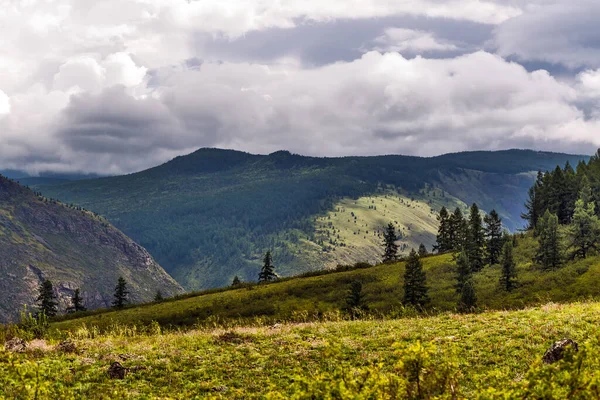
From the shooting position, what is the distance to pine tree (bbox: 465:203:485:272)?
100500 mm

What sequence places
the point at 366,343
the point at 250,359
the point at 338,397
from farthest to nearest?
the point at 366,343, the point at 250,359, the point at 338,397

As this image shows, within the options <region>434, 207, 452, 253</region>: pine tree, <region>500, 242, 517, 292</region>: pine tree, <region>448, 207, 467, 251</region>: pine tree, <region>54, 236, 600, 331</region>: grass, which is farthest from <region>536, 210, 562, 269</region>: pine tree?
<region>434, 207, 452, 253</region>: pine tree

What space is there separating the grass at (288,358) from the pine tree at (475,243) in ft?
257

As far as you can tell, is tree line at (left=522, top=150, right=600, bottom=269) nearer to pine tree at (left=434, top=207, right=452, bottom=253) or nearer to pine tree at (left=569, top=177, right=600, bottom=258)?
pine tree at (left=569, top=177, right=600, bottom=258)

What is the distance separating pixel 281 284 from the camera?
9794 cm

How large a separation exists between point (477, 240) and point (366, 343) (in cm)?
9036

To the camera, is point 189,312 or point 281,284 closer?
point 189,312

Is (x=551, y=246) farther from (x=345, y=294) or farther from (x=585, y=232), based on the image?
(x=345, y=294)

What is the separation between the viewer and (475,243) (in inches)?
4067

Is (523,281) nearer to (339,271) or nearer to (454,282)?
(454,282)

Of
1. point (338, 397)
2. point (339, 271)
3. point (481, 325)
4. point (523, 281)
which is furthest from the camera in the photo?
point (339, 271)

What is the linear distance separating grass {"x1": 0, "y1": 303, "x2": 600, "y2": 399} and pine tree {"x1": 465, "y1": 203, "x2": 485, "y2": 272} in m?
78.3

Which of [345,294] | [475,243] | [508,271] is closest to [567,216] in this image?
[475,243]

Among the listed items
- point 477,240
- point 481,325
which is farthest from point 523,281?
point 481,325
